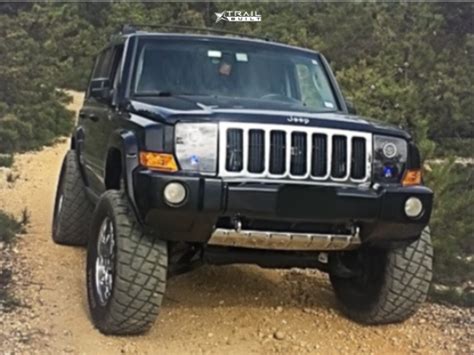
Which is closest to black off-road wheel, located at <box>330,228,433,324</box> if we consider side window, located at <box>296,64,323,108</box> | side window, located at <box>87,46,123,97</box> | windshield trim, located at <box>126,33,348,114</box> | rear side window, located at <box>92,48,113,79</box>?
windshield trim, located at <box>126,33,348,114</box>

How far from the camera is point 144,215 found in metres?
4.19

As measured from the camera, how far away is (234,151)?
13.8 feet

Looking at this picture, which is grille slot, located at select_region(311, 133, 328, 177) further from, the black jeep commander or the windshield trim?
the windshield trim

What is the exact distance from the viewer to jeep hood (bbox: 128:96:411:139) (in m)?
4.25

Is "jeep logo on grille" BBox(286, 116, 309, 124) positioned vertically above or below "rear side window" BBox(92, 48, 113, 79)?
above

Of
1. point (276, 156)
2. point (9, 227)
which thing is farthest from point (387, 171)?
point (9, 227)

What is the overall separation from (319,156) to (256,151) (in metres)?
0.36

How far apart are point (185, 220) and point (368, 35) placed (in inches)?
662

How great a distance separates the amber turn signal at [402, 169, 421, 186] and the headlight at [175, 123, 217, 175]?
1.13 meters

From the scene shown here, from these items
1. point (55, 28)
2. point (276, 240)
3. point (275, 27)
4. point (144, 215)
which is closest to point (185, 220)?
point (144, 215)

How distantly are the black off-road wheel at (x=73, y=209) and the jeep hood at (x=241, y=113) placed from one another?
6.14ft

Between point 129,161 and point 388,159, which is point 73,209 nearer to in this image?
point 129,161

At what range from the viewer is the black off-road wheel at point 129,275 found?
4289mm

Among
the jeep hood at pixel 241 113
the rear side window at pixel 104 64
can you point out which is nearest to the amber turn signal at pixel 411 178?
the jeep hood at pixel 241 113
